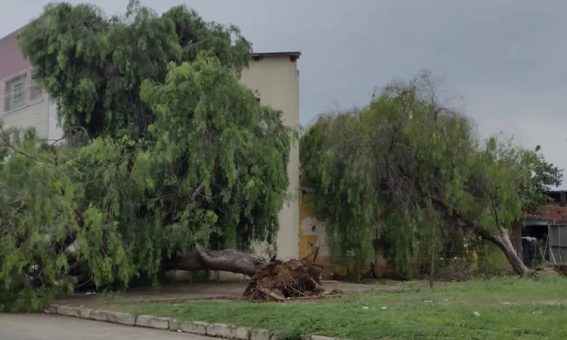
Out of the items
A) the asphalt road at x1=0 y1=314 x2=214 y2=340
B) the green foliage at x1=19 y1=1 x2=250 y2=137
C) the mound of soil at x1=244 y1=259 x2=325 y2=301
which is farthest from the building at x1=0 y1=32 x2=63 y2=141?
the asphalt road at x1=0 y1=314 x2=214 y2=340

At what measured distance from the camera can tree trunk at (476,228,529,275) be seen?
24.9 meters

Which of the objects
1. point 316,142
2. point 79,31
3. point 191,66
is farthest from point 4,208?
point 316,142

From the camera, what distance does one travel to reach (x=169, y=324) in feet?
41.7

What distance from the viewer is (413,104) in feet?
77.0

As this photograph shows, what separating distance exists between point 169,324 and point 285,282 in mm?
4417

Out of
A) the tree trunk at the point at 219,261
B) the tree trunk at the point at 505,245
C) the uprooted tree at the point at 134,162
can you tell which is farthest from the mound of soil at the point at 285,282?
the tree trunk at the point at 505,245

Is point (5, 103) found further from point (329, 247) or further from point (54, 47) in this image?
point (329, 247)

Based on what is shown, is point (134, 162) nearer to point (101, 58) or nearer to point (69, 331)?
point (101, 58)

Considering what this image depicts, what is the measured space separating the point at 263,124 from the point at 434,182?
7.43m

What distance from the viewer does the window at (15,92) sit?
29.2m

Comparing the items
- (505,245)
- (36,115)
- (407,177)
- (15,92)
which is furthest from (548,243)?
(15,92)

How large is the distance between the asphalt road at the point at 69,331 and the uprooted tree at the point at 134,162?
1.84 meters

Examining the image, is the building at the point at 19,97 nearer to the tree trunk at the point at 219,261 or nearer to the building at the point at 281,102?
the building at the point at 281,102

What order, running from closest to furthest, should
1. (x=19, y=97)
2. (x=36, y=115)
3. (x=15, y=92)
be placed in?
(x=36, y=115)
(x=19, y=97)
(x=15, y=92)
